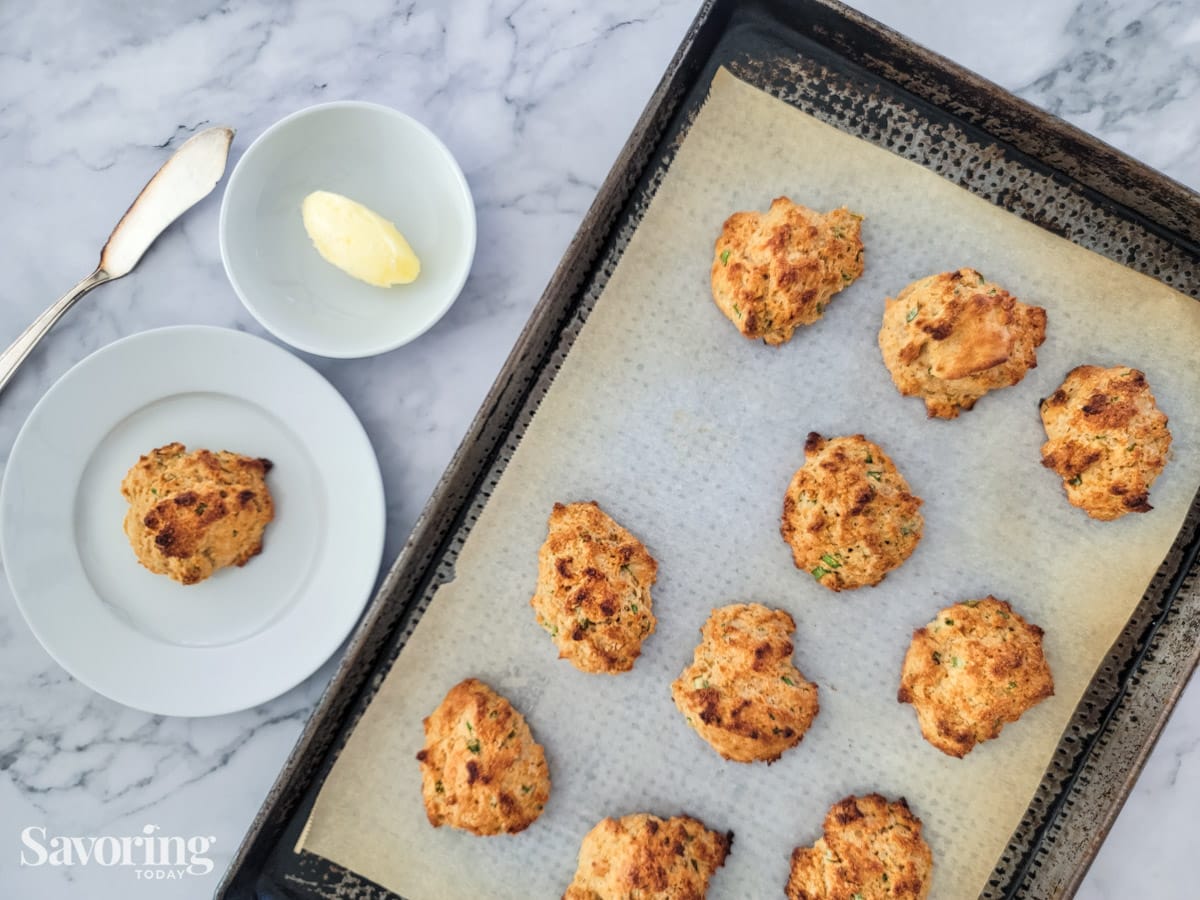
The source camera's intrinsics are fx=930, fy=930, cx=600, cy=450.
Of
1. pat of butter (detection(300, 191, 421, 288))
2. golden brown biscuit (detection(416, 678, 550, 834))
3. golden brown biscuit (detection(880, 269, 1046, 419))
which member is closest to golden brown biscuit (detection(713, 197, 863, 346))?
golden brown biscuit (detection(880, 269, 1046, 419))

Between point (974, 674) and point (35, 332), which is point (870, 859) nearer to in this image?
point (974, 674)

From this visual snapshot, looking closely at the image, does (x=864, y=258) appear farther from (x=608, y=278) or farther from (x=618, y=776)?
(x=618, y=776)

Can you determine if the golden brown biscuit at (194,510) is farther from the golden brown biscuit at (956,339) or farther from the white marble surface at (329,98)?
the golden brown biscuit at (956,339)

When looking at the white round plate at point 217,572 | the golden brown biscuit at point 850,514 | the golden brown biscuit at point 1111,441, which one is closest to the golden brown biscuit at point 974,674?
the golden brown biscuit at point 850,514

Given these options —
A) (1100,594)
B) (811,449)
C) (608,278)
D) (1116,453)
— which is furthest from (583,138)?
(1100,594)

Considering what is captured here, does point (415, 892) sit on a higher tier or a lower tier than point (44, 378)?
lower

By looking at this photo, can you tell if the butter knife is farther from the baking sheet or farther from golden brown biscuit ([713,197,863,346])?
golden brown biscuit ([713,197,863,346])

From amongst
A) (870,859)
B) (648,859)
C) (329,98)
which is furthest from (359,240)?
(870,859)
